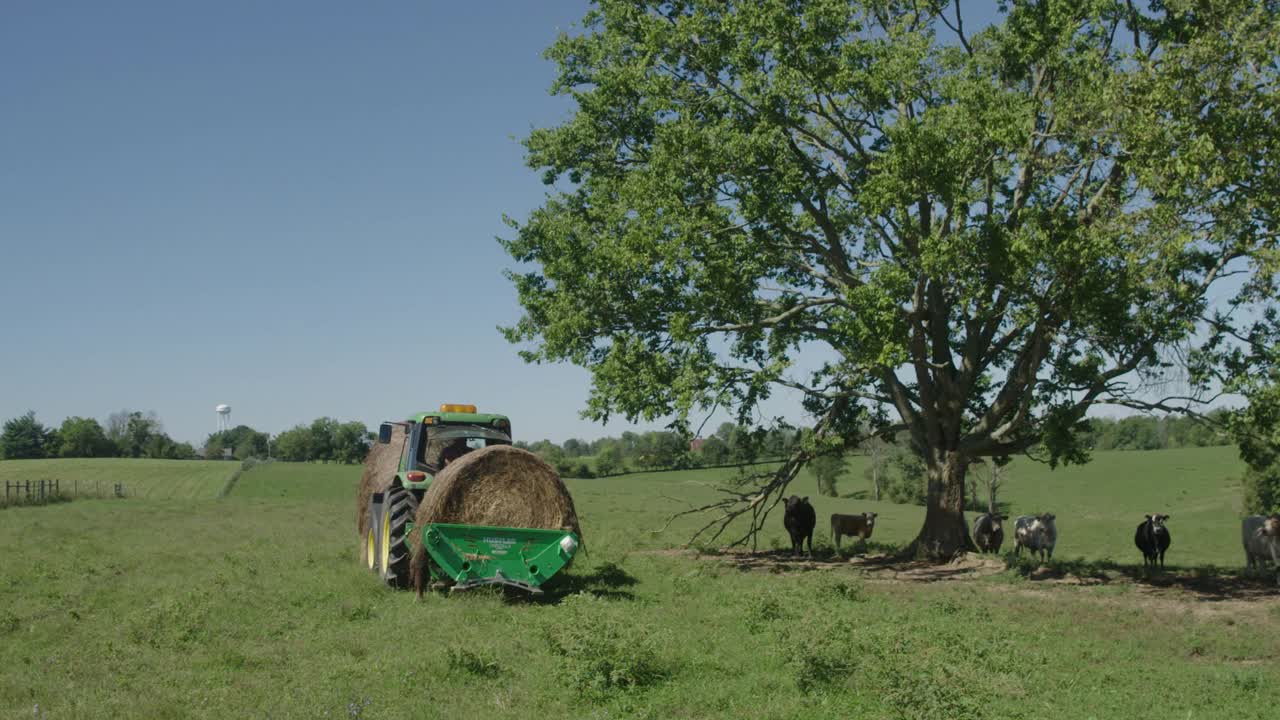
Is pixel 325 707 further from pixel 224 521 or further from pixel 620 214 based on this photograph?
pixel 224 521

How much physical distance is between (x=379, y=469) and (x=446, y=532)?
5.57 m

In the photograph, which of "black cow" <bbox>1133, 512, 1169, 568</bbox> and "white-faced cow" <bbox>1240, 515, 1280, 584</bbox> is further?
"black cow" <bbox>1133, 512, 1169, 568</bbox>

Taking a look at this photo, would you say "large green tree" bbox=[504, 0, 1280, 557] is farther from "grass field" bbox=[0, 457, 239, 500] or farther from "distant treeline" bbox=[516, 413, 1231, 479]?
"grass field" bbox=[0, 457, 239, 500]

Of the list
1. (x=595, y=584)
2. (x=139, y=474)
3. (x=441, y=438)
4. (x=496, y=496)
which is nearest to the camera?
(x=496, y=496)

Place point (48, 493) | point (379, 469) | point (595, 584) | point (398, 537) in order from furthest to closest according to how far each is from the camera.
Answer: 1. point (48, 493)
2. point (379, 469)
3. point (595, 584)
4. point (398, 537)

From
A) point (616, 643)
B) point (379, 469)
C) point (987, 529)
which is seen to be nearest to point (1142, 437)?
point (987, 529)

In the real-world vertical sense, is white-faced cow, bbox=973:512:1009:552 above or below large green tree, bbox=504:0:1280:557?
below

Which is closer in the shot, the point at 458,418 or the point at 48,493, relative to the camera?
the point at 458,418

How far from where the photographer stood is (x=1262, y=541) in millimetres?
22938

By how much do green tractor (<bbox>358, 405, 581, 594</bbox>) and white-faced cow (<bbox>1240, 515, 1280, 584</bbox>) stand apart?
54.9 ft

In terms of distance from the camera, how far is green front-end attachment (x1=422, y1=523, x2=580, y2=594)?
1348cm

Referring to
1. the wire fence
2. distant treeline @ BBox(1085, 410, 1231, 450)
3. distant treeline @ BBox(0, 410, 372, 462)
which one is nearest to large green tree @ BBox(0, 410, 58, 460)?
distant treeline @ BBox(0, 410, 372, 462)

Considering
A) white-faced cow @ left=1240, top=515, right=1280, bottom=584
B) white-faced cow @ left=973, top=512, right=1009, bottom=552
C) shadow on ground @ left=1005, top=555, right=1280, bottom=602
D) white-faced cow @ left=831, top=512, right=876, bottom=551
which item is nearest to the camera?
shadow on ground @ left=1005, top=555, right=1280, bottom=602

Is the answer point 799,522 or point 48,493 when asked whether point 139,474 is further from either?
point 799,522
